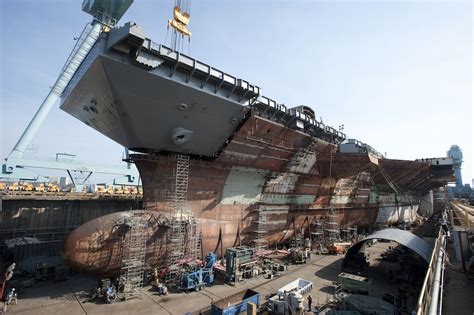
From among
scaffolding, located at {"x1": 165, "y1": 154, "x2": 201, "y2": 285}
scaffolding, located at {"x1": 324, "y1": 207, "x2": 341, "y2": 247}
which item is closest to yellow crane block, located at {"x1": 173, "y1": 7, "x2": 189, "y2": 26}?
scaffolding, located at {"x1": 165, "y1": 154, "x2": 201, "y2": 285}

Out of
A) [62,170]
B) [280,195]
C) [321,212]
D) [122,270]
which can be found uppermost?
Answer: [62,170]

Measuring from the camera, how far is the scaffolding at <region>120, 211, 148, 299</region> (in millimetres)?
15578

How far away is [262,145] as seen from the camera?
23031 millimetres

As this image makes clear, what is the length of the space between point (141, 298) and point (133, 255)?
2542 mm

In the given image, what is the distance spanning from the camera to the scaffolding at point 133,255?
15578 mm

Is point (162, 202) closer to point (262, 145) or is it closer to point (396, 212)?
point (262, 145)

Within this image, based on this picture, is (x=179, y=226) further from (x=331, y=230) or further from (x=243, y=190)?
(x=331, y=230)

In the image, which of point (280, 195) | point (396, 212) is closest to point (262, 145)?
point (280, 195)

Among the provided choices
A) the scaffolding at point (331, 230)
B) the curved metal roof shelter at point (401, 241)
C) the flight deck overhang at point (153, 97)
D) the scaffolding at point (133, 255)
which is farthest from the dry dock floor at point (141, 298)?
the scaffolding at point (331, 230)

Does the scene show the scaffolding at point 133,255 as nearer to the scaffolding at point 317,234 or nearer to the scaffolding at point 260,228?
the scaffolding at point 260,228

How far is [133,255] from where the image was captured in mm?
16094

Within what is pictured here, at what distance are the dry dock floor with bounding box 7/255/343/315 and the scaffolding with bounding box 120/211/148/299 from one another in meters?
0.80

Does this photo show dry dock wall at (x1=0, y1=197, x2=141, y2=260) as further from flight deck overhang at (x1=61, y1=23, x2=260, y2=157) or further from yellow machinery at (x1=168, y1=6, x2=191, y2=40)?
yellow machinery at (x1=168, y1=6, x2=191, y2=40)

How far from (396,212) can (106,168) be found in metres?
62.2
